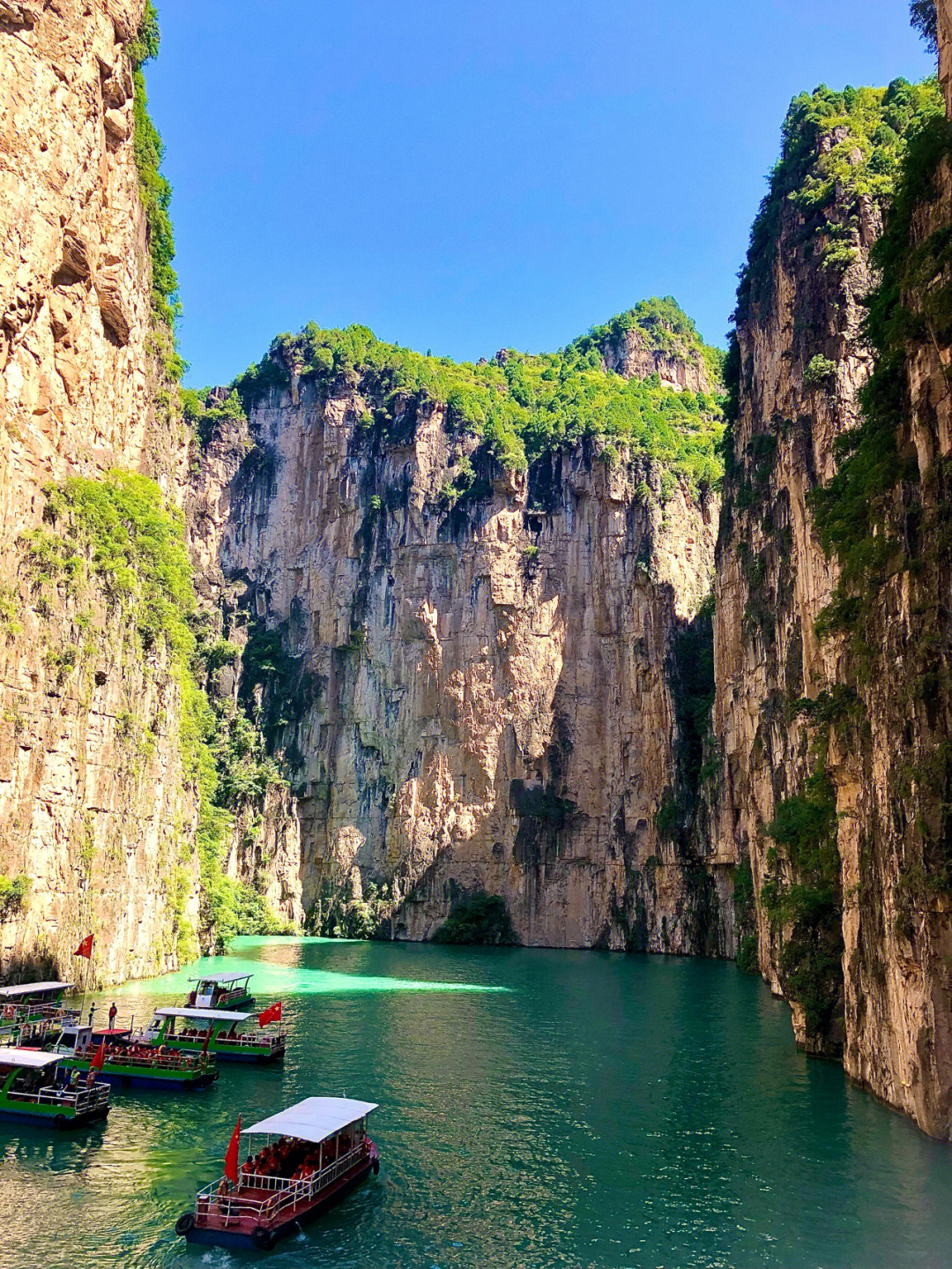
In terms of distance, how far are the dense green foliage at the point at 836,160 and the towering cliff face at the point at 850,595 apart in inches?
4.6

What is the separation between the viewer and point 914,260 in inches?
782

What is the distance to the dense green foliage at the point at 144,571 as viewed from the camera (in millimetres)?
35156

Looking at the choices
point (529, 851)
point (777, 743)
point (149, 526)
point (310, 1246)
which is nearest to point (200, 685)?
point (529, 851)

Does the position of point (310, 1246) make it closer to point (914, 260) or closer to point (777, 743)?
point (914, 260)

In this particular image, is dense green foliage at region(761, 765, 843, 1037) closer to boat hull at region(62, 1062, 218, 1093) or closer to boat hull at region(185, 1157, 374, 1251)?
boat hull at region(185, 1157, 374, 1251)

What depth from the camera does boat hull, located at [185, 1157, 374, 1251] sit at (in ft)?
47.6

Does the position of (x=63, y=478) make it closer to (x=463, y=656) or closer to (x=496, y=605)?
(x=463, y=656)

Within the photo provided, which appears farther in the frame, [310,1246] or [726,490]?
[726,490]

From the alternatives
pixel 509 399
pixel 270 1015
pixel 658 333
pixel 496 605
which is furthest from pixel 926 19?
pixel 658 333

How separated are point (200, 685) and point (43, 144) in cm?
4133

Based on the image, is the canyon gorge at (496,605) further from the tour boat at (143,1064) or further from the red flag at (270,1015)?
the red flag at (270,1015)

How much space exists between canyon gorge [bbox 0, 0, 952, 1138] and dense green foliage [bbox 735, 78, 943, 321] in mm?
183

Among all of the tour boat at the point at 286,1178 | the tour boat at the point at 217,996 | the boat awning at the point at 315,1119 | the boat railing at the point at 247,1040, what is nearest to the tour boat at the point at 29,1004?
the boat railing at the point at 247,1040

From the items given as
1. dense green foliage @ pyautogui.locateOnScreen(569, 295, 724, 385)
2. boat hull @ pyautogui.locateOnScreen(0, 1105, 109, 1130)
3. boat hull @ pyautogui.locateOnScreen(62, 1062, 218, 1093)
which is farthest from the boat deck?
dense green foliage @ pyautogui.locateOnScreen(569, 295, 724, 385)
